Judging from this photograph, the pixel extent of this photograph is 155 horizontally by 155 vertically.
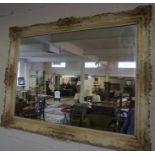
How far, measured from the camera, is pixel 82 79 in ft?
5.17

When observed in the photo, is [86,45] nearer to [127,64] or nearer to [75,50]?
[75,50]

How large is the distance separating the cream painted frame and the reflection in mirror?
45 mm

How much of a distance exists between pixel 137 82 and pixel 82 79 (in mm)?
480

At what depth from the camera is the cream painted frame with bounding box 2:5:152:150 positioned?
1.21 m

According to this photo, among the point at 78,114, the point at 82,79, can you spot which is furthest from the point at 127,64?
the point at 78,114

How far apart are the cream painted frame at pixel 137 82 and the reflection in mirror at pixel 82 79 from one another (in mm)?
45

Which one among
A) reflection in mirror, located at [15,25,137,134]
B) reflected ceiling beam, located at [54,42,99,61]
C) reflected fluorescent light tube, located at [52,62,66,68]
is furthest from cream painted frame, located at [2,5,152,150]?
reflected fluorescent light tube, located at [52,62,66,68]

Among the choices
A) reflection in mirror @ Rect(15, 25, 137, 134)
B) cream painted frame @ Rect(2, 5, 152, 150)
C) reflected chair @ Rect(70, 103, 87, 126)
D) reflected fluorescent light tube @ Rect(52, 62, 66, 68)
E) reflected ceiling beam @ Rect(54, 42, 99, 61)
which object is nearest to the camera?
cream painted frame @ Rect(2, 5, 152, 150)

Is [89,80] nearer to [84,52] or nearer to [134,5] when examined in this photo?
[84,52]

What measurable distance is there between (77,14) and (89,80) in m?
0.54

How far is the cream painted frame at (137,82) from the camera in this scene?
3.98 ft

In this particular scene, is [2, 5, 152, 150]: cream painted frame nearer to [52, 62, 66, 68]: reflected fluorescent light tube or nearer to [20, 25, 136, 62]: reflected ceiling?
[20, 25, 136, 62]: reflected ceiling

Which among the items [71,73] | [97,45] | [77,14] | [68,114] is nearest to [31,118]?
[68,114]

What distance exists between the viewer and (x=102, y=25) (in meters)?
1.41
